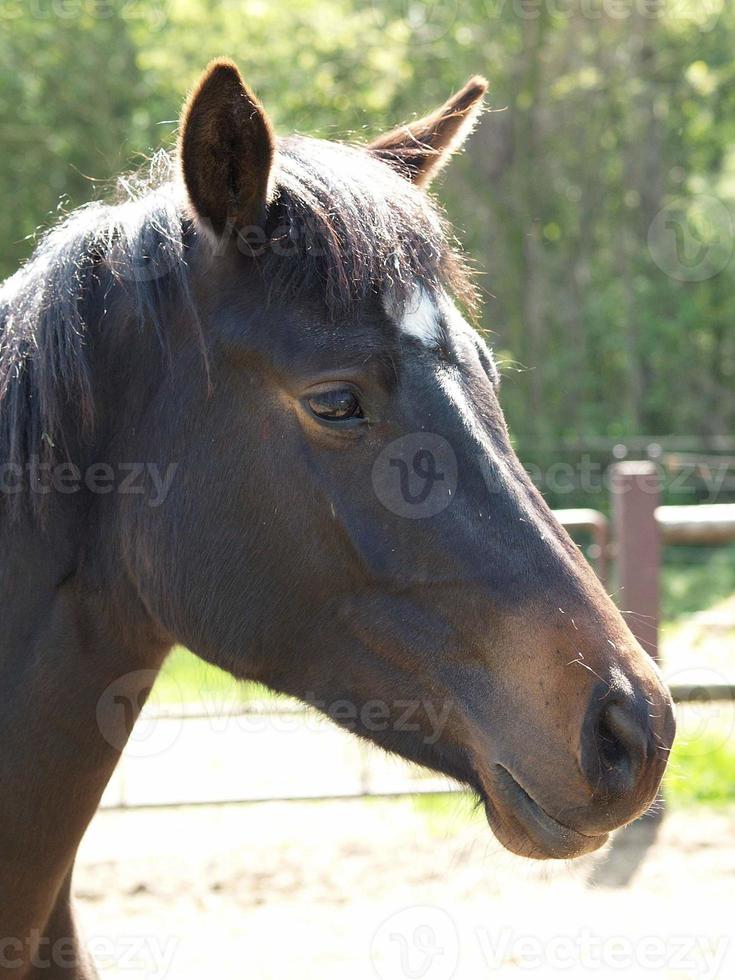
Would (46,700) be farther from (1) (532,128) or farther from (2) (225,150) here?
(1) (532,128)

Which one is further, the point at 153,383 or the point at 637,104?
the point at 637,104

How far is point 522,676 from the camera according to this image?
1.61 metres

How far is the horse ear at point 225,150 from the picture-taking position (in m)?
1.63

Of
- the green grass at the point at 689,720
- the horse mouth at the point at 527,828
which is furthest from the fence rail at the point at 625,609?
the horse mouth at the point at 527,828

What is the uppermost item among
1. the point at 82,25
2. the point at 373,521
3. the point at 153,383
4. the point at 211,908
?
the point at 82,25

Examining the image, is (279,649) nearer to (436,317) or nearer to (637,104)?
(436,317)

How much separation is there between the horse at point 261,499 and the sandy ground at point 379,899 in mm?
1898

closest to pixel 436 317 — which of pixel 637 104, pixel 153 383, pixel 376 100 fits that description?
pixel 153 383

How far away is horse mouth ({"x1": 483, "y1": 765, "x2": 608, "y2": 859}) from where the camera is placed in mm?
1577

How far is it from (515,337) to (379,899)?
959 centimetres

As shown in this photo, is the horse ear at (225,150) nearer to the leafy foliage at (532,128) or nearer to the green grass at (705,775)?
the green grass at (705,775)

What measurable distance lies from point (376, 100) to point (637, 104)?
380cm

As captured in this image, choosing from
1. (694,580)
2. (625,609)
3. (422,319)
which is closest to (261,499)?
(422,319)

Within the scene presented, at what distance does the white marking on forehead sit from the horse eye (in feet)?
0.50
